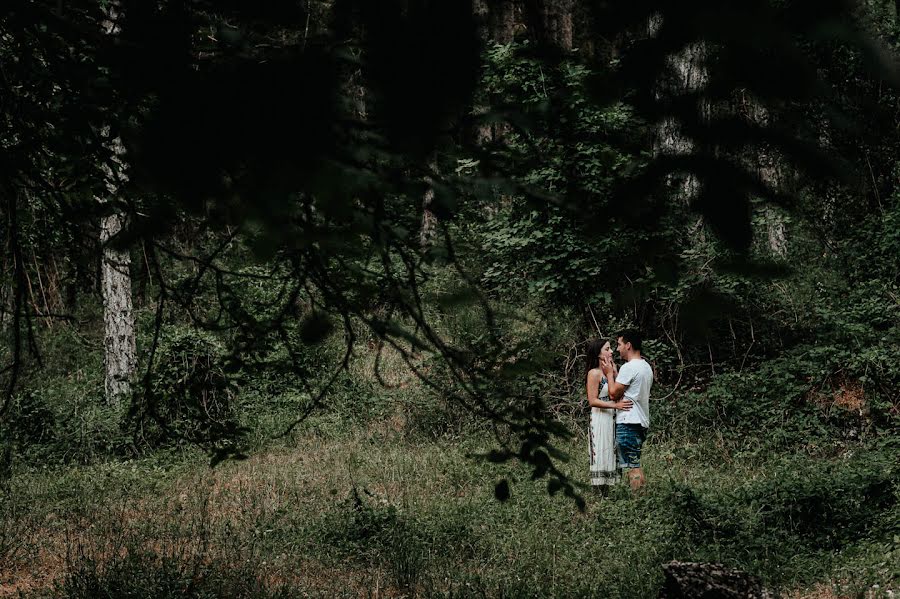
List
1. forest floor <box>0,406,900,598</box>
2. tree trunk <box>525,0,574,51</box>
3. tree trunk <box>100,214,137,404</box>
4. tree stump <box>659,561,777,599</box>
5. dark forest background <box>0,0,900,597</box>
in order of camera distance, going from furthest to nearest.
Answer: tree trunk <box>100,214,137,404</box> < forest floor <box>0,406,900,598</box> < tree stump <box>659,561,777,599</box> < tree trunk <box>525,0,574,51</box> < dark forest background <box>0,0,900,597</box>

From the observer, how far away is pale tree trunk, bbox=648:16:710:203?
1668 millimetres

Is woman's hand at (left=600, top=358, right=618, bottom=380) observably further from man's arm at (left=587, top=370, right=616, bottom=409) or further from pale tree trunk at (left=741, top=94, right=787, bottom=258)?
pale tree trunk at (left=741, top=94, right=787, bottom=258)

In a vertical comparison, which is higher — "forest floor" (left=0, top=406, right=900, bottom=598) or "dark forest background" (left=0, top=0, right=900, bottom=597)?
"dark forest background" (left=0, top=0, right=900, bottom=597)

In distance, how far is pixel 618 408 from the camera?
801 centimetres

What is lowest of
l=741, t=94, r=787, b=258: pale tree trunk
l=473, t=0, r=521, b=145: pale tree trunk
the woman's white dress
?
the woman's white dress

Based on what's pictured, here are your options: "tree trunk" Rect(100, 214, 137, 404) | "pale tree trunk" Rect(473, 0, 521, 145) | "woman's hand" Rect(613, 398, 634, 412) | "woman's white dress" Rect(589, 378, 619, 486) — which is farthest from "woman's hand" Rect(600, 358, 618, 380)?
"tree trunk" Rect(100, 214, 137, 404)

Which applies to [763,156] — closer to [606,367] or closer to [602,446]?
[606,367]

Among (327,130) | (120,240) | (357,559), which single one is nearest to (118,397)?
(357,559)

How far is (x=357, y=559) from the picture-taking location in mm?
6895

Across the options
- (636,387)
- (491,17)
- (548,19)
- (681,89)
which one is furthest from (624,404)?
(491,17)

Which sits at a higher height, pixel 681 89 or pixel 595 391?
pixel 681 89

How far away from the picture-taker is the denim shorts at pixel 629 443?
26.8 feet

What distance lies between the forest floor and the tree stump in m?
0.83

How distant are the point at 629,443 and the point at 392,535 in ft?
8.43
